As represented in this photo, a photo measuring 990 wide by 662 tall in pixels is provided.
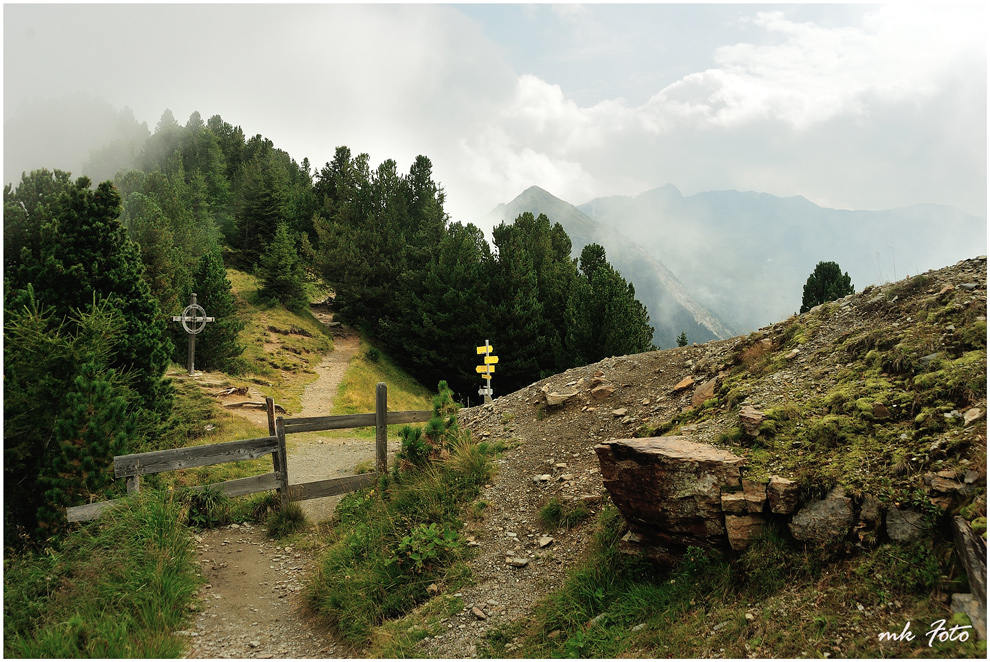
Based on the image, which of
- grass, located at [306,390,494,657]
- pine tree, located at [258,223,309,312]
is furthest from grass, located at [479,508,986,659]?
pine tree, located at [258,223,309,312]

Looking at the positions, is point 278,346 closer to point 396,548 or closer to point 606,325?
point 606,325

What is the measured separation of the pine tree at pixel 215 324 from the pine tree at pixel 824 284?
24.7m

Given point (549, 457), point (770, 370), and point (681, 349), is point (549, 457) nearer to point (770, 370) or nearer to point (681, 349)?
point (770, 370)

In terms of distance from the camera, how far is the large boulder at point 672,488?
4656 mm

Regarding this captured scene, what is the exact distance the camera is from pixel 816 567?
3.98 m

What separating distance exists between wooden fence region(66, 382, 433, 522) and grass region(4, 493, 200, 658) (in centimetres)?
41

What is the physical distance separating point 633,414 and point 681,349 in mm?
2968

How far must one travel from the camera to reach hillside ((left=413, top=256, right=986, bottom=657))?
365cm

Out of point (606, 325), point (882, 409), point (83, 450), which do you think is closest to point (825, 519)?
point (882, 409)

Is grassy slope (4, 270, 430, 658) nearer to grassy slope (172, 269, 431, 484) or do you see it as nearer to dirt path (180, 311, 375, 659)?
Result: dirt path (180, 311, 375, 659)

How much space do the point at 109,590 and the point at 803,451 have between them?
707cm

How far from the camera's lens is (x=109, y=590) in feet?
18.2

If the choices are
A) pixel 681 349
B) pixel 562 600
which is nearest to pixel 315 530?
pixel 562 600

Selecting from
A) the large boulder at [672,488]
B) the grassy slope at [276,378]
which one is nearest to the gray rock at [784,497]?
the large boulder at [672,488]
